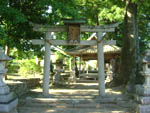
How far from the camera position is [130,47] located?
32.0 ft

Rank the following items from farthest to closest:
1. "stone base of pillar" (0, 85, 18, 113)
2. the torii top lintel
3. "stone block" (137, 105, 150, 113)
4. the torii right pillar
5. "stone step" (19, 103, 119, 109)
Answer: the torii top lintel, the torii right pillar, "stone step" (19, 103, 119, 109), "stone block" (137, 105, 150, 113), "stone base of pillar" (0, 85, 18, 113)

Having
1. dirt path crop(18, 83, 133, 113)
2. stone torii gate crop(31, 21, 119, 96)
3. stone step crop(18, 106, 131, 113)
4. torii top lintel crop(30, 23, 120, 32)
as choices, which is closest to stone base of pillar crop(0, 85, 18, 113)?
stone step crop(18, 106, 131, 113)

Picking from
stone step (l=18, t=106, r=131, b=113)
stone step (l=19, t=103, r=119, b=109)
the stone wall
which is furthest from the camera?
the stone wall

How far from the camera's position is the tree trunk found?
30.8 ft

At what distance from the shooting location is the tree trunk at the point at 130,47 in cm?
938

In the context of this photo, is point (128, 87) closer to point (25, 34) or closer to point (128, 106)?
point (128, 106)

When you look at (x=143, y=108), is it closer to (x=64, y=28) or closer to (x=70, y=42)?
(x=70, y=42)

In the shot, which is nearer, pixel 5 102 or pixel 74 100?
pixel 5 102

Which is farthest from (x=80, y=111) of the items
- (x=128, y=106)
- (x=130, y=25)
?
(x=130, y=25)

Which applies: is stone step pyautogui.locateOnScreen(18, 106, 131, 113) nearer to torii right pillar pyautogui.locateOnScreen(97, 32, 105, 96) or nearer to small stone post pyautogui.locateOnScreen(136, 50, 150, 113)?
small stone post pyautogui.locateOnScreen(136, 50, 150, 113)

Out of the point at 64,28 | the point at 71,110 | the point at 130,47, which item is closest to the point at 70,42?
the point at 64,28

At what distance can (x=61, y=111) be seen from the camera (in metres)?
6.66

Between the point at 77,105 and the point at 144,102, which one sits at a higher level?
the point at 144,102

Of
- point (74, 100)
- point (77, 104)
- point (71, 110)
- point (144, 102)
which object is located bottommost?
point (71, 110)
